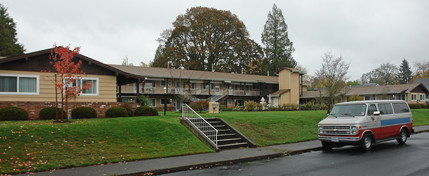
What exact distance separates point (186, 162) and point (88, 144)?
3954 millimetres

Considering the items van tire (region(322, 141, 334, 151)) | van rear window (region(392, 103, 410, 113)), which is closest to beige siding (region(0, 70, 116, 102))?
van tire (region(322, 141, 334, 151))

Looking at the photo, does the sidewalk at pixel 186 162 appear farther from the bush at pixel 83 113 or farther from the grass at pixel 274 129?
the bush at pixel 83 113

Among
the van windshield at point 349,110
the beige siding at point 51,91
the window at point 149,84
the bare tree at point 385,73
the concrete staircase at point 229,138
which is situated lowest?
the concrete staircase at point 229,138

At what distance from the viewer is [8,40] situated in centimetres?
5188

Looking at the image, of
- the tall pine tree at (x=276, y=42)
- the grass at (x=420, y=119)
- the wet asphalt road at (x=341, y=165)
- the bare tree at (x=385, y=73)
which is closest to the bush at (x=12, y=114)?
the wet asphalt road at (x=341, y=165)

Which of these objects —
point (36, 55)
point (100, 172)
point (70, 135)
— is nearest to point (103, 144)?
point (70, 135)

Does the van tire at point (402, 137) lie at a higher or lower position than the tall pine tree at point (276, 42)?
lower

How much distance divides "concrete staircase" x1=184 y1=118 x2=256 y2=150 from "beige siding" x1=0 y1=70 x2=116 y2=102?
24.0ft

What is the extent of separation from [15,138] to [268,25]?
59.0 meters

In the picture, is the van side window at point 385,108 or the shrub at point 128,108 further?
the shrub at point 128,108

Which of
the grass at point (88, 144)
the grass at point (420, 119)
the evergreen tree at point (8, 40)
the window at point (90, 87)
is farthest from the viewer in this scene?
the evergreen tree at point (8, 40)

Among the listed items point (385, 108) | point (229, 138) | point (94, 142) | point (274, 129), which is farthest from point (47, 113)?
point (385, 108)

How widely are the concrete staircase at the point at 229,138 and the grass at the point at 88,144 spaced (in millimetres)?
1085

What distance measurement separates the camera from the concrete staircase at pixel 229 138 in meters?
13.3
